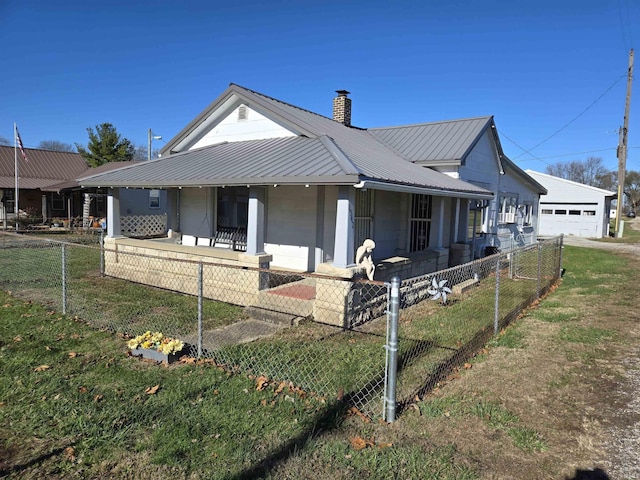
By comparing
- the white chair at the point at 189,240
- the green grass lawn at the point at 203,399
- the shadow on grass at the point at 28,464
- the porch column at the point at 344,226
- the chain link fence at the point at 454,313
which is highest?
the porch column at the point at 344,226

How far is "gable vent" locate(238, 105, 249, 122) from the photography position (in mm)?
12094

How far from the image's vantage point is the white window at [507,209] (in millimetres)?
19036

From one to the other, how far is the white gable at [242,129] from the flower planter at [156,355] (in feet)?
23.9

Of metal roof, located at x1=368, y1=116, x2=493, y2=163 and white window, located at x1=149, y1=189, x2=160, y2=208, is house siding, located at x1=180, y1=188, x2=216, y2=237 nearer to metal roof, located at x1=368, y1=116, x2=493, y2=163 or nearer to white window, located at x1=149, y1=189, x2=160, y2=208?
metal roof, located at x1=368, y1=116, x2=493, y2=163

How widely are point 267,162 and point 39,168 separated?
3037 cm

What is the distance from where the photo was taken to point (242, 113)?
12172 mm

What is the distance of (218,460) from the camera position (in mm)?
3268

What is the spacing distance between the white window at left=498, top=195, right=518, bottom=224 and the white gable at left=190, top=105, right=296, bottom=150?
11.7 metres

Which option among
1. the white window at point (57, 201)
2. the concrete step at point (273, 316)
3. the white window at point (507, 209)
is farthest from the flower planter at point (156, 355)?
the white window at point (57, 201)

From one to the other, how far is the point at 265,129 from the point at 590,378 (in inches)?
368

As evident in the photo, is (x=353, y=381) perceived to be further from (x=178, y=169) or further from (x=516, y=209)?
(x=516, y=209)

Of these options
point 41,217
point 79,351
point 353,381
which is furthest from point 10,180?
point 353,381

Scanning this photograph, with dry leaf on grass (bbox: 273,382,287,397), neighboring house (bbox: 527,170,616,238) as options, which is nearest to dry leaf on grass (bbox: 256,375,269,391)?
dry leaf on grass (bbox: 273,382,287,397)

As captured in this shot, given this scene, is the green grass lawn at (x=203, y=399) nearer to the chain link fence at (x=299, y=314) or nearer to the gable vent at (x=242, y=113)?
the chain link fence at (x=299, y=314)
